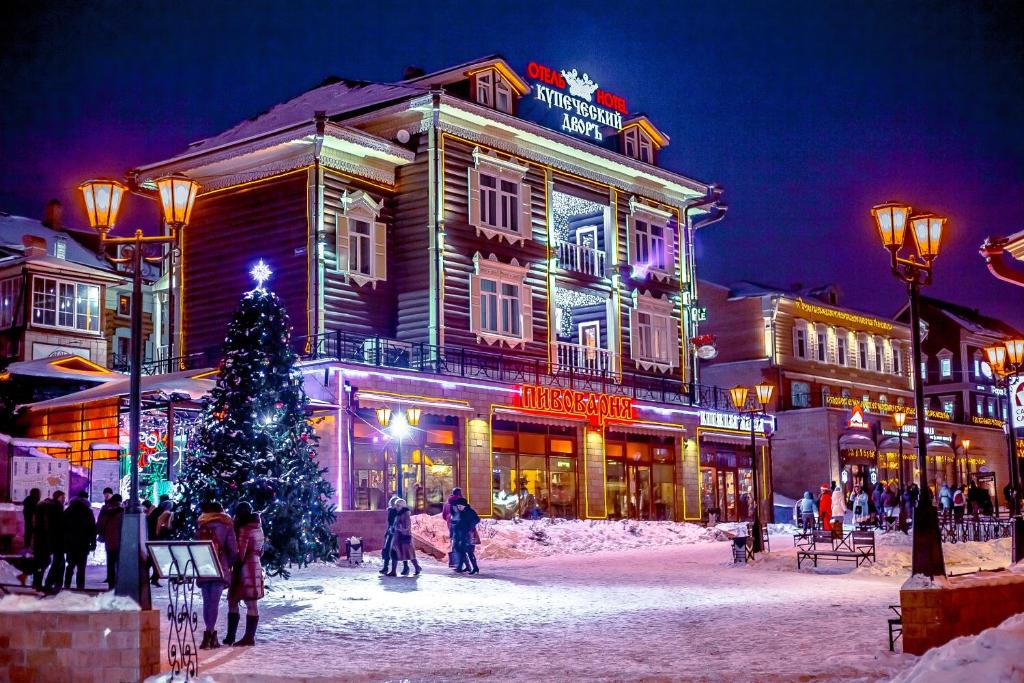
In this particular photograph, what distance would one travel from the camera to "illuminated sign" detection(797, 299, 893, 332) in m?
57.7

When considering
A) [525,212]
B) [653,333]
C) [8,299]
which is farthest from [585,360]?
[8,299]

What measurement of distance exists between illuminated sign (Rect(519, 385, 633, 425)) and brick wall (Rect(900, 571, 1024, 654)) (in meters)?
23.7

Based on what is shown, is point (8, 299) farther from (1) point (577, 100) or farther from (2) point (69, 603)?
(2) point (69, 603)

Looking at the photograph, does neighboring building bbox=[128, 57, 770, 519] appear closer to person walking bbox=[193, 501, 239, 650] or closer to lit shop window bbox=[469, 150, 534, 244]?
lit shop window bbox=[469, 150, 534, 244]

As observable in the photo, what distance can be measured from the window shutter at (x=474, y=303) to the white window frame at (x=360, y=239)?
8.86ft

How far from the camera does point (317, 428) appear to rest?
30406 mm

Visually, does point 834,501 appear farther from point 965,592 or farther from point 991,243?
point 965,592

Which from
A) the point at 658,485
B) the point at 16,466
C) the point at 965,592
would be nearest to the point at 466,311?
the point at 658,485

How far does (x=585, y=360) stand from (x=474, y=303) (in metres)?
5.92

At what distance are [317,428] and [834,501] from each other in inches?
572

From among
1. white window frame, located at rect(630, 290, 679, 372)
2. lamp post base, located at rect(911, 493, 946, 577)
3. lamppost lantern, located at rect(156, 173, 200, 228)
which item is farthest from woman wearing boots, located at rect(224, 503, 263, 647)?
white window frame, located at rect(630, 290, 679, 372)

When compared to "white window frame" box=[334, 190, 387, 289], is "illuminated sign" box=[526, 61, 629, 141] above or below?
above

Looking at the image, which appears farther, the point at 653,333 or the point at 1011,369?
the point at 653,333

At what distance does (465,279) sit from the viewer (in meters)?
35.6
